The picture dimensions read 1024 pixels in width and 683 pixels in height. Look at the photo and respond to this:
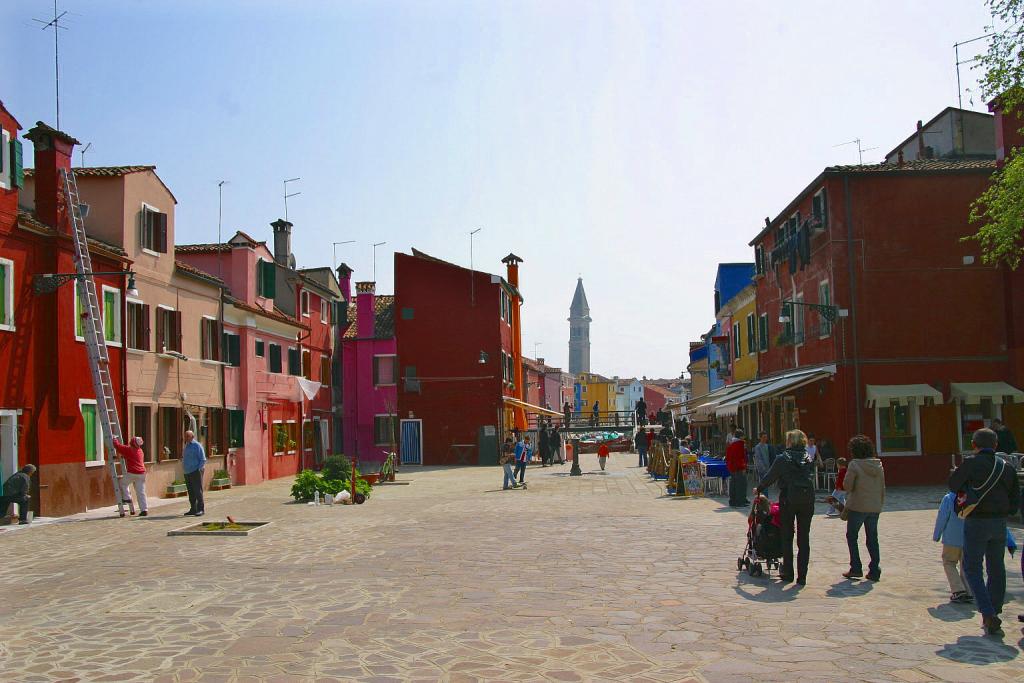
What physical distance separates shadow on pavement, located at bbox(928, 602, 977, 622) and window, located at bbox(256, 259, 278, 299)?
27.8 m

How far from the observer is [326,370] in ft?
137

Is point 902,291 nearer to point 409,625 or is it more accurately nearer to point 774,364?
point 774,364

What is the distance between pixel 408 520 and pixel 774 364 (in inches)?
691

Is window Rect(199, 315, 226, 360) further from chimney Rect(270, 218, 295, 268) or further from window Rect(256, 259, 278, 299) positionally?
chimney Rect(270, 218, 295, 268)

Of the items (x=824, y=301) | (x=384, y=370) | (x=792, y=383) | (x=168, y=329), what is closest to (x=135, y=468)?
(x=168, y=329)

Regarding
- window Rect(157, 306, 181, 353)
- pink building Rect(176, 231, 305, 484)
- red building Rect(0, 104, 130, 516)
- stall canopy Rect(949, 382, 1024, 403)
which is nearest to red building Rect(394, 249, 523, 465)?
pink building Rect(176, 231, 305, 484)

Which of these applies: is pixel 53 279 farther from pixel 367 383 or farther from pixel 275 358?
pixel 367 383

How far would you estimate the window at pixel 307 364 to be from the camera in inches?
1508

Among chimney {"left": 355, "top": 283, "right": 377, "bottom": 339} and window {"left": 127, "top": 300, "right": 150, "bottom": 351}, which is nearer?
window {"left": 127, "top": 300, "right": 150, "bottom": 351}

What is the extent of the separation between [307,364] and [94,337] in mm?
18752

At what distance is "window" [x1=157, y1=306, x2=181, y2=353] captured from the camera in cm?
2477

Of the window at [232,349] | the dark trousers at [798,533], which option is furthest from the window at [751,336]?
the dark trousers at [798,533]

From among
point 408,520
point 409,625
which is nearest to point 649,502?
point 408,520

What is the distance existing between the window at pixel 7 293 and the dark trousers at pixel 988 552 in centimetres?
1677
